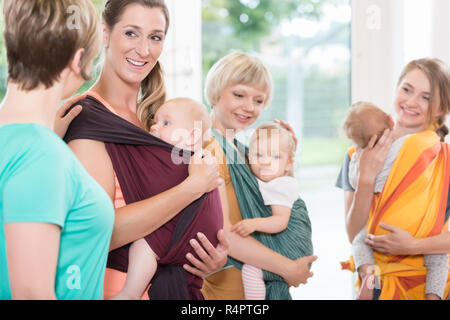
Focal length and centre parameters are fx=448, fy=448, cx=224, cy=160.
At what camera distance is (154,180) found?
114 cm

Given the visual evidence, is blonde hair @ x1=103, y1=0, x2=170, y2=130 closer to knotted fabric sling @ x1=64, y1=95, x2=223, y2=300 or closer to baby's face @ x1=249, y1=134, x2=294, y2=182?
knotted fabric sling @ x1=64, y1=95, x2=223, y2=300

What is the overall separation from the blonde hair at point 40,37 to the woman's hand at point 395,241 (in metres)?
1.15

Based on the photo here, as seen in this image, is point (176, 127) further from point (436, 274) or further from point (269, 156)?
point (436, 274)

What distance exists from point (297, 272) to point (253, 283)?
0.15 meters

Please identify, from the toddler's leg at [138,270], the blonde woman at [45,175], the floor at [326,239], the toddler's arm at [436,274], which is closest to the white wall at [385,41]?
the floor at [326,239]

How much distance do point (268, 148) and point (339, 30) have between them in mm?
1436

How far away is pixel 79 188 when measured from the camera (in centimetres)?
81

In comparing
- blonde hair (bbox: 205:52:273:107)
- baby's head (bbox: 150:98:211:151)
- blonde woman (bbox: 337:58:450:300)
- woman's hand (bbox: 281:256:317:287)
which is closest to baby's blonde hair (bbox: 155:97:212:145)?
baby's head (bbox: 150:98:211:151)

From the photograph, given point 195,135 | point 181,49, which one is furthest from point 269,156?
point 181,49

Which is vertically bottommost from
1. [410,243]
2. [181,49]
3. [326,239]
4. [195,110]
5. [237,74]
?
[326,239]

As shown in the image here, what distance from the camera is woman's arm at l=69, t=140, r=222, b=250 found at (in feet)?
3.46

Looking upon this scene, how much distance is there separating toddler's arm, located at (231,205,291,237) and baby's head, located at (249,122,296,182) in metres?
0.11
